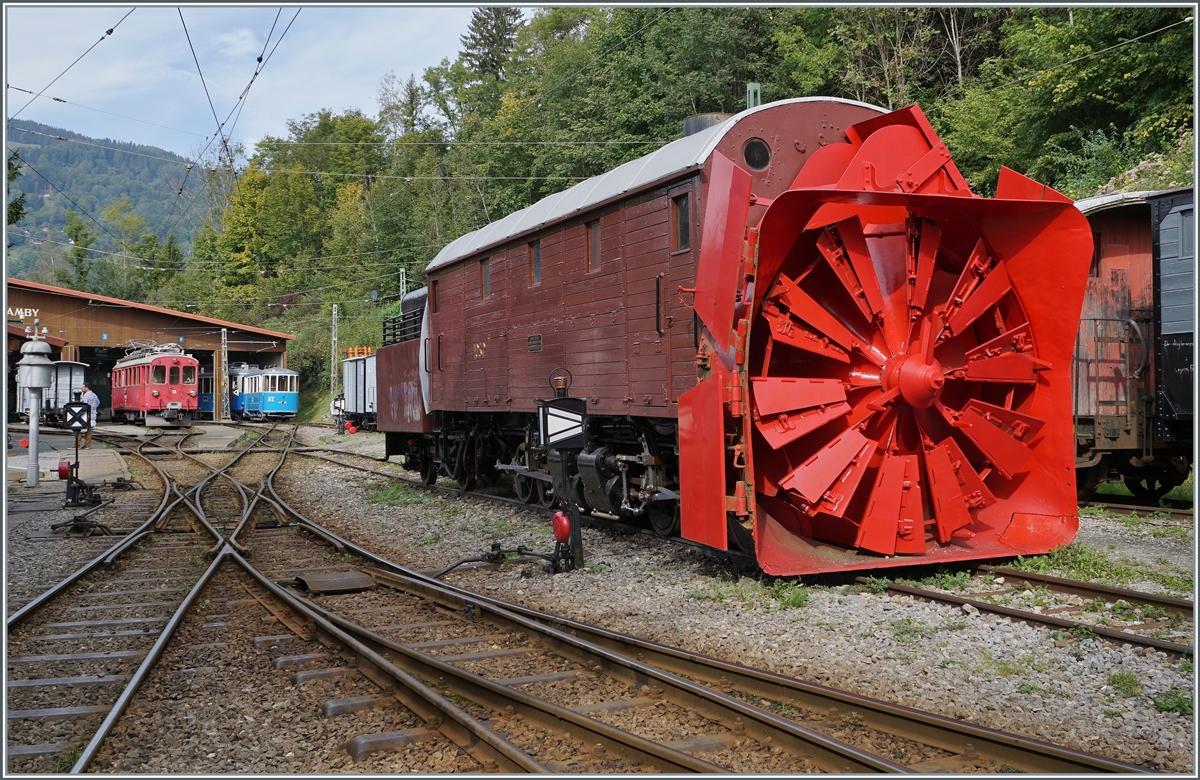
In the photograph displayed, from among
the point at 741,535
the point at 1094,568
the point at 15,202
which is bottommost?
the point at 1094,568

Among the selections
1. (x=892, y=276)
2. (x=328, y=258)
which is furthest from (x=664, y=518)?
(x=328, y=258)

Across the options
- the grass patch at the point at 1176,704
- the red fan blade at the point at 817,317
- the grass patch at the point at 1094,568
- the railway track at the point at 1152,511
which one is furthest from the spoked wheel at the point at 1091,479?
the grass patch at the point at 1176,704

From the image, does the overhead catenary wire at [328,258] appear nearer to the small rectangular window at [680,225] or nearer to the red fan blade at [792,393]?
the small rectangular window at [680,225]

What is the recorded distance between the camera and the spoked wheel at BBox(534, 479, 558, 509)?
1210cm

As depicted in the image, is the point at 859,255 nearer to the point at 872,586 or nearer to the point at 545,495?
the point at 872,586

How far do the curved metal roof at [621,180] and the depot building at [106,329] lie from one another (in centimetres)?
3381

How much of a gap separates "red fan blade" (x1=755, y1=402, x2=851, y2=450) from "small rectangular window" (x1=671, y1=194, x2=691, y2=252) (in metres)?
1.87

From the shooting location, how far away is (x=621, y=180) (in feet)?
30.0

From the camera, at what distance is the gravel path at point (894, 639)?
432cm

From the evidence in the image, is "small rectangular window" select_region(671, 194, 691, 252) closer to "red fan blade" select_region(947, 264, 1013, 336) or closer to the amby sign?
"red fan blade" select_region(947, 264, 1013, 336)

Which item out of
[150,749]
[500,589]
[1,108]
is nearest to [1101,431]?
[500,589]

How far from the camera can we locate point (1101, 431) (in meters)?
10.6

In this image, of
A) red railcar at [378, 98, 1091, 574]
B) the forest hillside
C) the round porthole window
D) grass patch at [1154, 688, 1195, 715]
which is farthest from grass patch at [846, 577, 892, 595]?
the forest hillside

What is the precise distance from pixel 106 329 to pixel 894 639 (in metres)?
49.0
